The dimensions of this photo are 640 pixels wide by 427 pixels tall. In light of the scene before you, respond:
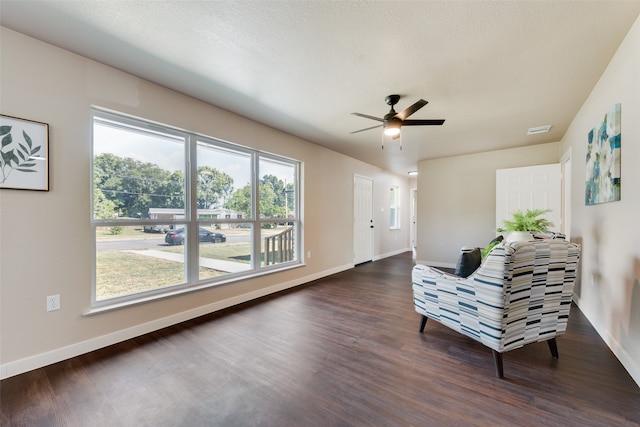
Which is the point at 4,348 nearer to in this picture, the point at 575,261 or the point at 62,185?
the point at 62,185

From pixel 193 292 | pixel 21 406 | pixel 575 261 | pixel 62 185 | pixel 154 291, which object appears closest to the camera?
pixel 21 406

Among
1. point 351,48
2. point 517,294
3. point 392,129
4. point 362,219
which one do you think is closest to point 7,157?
point 351,48

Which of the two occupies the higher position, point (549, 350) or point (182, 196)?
point (182, 196)

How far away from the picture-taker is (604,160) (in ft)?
7.68

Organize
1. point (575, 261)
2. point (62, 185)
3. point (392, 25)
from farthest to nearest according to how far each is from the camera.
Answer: point (62, 185), point (575, 261), point (392, 25)

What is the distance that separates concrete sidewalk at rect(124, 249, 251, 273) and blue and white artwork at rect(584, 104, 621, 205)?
3.85m

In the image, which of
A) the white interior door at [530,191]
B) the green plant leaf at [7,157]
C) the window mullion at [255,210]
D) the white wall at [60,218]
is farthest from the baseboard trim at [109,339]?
the white interior door at [530,191]

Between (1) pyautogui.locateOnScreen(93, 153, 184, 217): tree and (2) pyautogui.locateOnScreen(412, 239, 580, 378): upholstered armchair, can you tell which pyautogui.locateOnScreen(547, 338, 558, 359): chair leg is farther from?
(1) pyautogui.locateOnScreen(93, 153, 184, 217): tree

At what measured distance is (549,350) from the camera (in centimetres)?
225

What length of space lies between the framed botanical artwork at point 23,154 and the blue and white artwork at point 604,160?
4.46 m

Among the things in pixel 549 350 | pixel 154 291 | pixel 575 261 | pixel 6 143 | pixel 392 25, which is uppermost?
pixel 392 25

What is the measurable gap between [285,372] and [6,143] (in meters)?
2.59

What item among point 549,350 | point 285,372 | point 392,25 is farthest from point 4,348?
point 549,350

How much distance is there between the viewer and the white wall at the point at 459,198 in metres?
5.10
